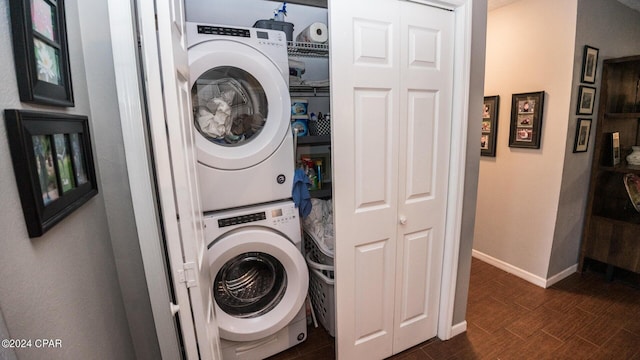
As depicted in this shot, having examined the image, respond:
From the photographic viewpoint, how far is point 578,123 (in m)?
2.24

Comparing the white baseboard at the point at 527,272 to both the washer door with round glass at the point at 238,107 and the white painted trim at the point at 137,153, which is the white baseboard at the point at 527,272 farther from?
the white painted trim at the point at 137,153

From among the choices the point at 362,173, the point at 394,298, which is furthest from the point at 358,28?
the point at 394,298

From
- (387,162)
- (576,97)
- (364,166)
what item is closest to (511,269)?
(576,97)

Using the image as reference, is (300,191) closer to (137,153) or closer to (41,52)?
(137,153)

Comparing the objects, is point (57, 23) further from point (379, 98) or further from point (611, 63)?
point (611, 63)

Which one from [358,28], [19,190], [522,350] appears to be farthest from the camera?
[522,350]

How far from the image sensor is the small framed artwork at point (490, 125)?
262 cm

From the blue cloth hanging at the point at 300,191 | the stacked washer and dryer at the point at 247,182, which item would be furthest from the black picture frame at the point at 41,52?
the blue cloth hanging at the point at 300,191

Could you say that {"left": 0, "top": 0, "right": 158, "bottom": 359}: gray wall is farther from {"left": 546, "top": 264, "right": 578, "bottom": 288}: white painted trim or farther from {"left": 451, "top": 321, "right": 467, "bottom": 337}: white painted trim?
{"left": 546, "top": 264, "right": 578, "bottom": 288}: white painted trim

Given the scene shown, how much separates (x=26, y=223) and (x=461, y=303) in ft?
7.05

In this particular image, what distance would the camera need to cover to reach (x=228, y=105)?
1.57 metres

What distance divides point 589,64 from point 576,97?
11.5 inches

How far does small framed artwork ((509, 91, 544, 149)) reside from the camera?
90.7 inches

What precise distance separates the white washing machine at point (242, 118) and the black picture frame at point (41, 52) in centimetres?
69
